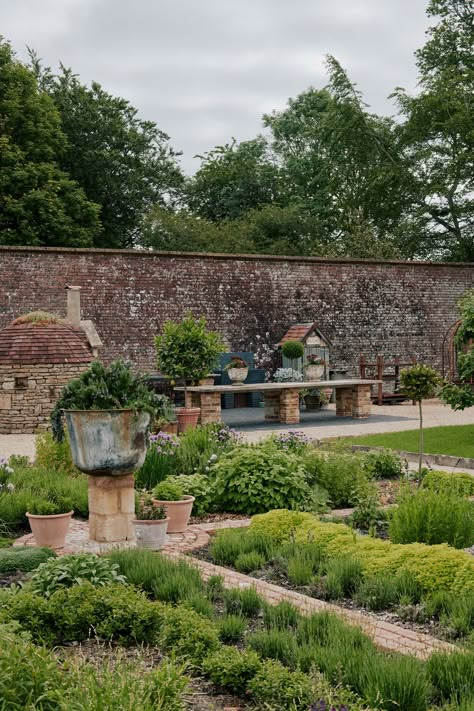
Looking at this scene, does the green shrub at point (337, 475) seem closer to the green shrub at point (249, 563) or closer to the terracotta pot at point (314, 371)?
the green shrub at point (249, 563)

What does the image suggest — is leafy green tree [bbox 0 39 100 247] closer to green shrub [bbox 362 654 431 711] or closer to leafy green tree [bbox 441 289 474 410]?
leafy green tree [bbox 441 289 474 410]

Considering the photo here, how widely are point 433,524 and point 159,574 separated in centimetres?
221

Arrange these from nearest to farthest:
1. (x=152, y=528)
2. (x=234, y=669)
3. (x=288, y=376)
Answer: (x=234, y=669)
(x=152, y=528)
(x=288, y=376)

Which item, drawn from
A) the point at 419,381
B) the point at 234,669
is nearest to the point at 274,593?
the point at 234,669

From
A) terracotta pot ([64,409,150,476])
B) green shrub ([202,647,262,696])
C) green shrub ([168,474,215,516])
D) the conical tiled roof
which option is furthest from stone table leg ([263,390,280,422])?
green shrub ([202,647,262,696])

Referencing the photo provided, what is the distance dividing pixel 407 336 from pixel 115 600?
73.5ft

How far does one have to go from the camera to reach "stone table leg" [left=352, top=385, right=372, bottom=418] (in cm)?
1988

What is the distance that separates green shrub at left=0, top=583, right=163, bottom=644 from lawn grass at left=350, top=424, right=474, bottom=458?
8.27 metres

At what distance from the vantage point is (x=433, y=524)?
6.78 m

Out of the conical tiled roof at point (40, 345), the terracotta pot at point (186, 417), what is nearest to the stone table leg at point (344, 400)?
the terracotta pot at point (186, 417)

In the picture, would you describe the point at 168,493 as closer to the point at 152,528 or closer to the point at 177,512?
the point at 177,512

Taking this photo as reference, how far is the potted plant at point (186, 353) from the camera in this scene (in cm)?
1733

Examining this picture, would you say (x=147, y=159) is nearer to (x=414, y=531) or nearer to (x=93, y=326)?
(x=93, y=326)

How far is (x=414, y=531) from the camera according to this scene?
679 centimetres
